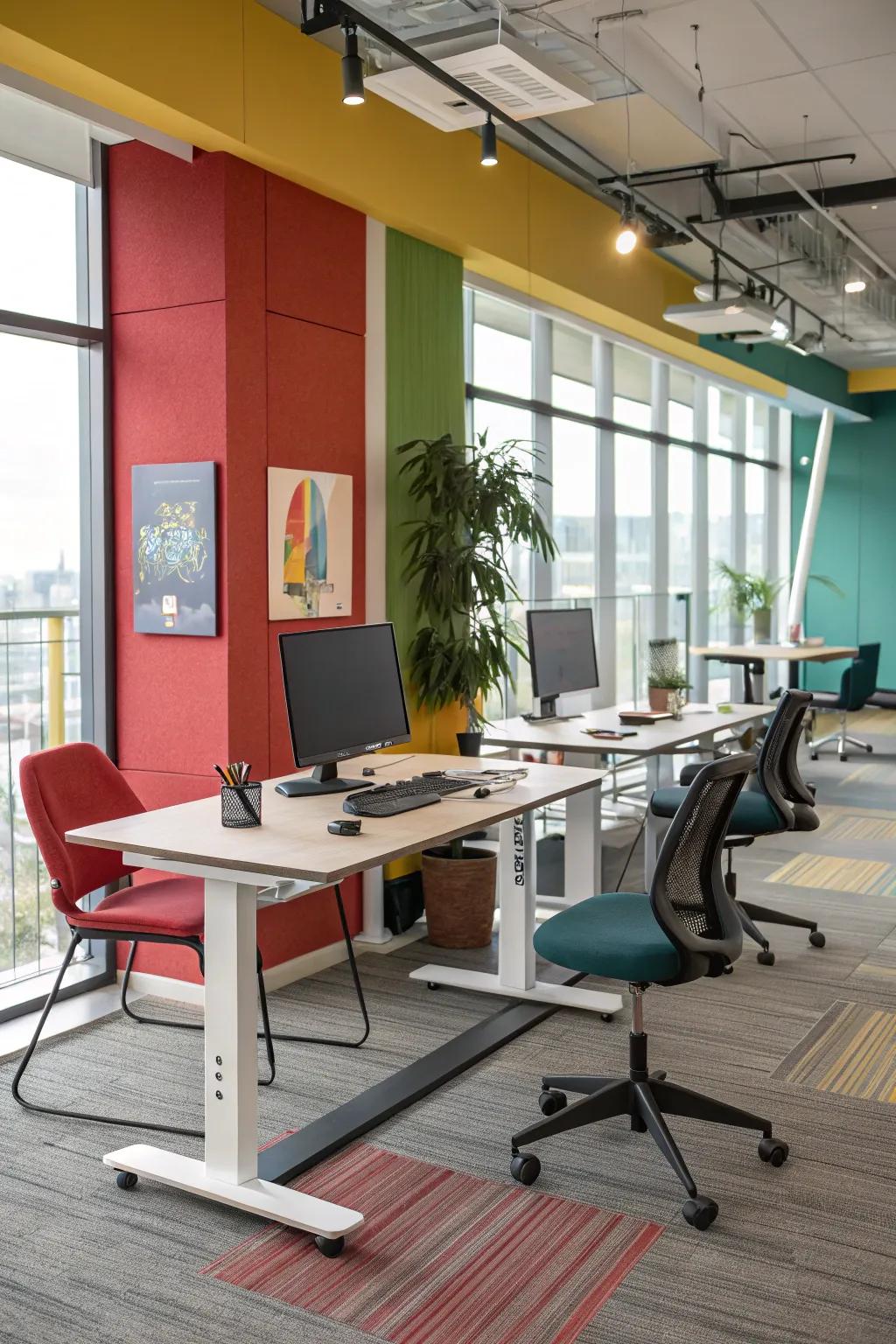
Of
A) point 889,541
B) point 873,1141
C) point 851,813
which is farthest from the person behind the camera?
point 889,541

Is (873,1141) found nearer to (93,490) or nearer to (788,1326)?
(788,1326)

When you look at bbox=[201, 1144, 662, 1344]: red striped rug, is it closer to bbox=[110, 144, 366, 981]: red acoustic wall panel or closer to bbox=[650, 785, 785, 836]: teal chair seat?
bbox=[110, 144, 366, 981]: red acoustic wall panel

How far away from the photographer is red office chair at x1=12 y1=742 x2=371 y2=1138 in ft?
11.3

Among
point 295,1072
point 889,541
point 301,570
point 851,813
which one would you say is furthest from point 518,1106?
point 889,541

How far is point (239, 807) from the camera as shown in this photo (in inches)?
128

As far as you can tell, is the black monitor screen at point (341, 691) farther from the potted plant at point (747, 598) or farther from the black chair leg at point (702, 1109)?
the potted plant at point (747, 598)

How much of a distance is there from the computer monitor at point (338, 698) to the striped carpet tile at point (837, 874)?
307 centimetres

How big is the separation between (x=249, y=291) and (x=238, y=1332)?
3.30 m

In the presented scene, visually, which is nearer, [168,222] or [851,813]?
[168,222]

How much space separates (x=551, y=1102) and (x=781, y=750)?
6.31 feet

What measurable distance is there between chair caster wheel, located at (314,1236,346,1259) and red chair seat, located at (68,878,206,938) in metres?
0.86

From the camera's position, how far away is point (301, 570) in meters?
4.74

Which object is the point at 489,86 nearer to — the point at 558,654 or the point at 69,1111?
the point at 558,654

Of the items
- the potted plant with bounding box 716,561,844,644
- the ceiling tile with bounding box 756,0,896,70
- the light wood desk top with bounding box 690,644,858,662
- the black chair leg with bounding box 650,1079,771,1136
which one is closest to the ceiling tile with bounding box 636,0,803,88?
the ceiling tile with bounding box 756,0,896,70
